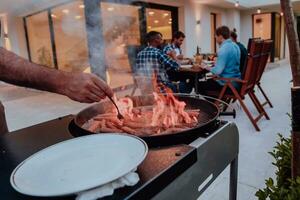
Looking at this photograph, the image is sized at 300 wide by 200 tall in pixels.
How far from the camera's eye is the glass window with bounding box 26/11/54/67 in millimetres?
6855

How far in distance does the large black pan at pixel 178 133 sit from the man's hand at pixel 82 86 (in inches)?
5.8

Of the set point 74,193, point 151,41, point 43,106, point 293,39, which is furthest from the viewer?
point 43,106

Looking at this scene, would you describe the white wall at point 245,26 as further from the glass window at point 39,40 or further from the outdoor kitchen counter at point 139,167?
the outdoor kitchen counter at point 139,167

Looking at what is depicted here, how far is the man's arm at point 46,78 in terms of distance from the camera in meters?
0.84

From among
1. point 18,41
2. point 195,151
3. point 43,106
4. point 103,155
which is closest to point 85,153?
point 103,155

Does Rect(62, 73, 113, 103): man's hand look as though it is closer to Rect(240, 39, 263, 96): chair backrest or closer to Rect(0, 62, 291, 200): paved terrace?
Rect(0, 62, 291, 200): paved terrace

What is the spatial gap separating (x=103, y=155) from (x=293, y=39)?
71cm

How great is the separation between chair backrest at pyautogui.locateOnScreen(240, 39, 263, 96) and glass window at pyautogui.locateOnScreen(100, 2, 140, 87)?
1.68 metres

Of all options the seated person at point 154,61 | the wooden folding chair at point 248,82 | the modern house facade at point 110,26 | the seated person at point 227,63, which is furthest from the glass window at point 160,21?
the wooden folding chair at point 248,82

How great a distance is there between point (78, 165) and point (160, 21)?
7081 mm

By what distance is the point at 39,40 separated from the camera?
23.7 feet

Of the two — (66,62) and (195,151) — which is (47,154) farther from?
(66,62)

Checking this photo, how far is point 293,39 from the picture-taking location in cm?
86

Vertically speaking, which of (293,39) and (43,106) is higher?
(293,39)
